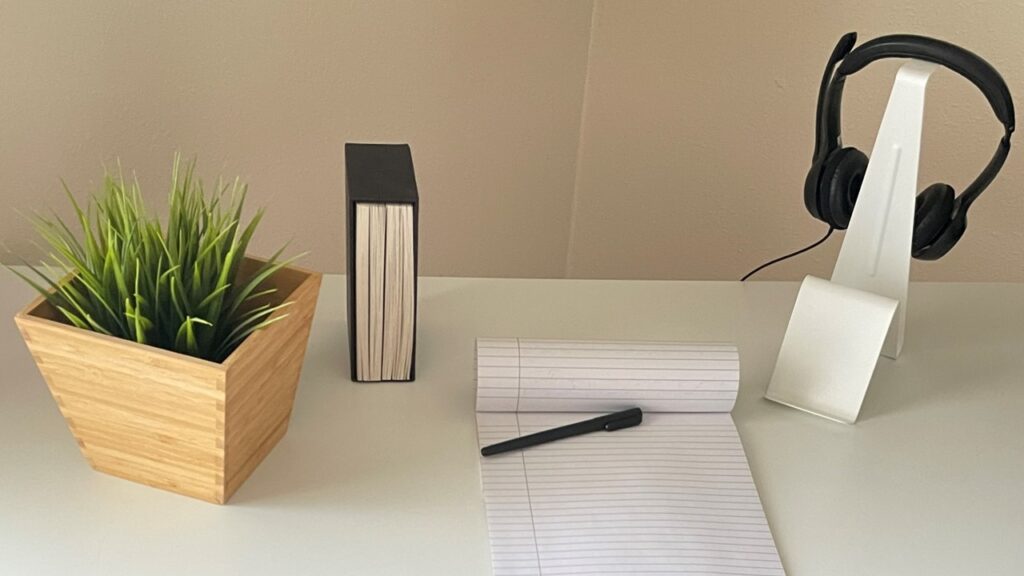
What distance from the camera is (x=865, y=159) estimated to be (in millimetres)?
991

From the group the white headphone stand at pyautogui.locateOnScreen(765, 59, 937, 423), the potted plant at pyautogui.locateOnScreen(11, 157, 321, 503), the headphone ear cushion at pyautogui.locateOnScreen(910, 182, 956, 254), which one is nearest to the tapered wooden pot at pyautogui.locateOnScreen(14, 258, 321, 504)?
the potted plant at pyautogui.locateOnScreen(11, 157, 321, 503)

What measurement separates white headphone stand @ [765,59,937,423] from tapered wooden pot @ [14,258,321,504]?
1.26 ft

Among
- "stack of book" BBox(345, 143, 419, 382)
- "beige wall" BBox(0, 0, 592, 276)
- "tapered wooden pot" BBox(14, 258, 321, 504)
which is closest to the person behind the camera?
"tapered wooden pot" BBox(14, 258, 321, 504)

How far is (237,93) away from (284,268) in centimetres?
58

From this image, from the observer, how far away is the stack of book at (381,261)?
2.81 ft

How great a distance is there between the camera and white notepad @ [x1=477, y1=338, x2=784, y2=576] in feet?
2.58

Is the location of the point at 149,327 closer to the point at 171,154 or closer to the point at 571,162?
the point at 171,154

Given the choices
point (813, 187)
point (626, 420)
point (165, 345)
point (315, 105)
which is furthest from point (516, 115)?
point (165, 345)

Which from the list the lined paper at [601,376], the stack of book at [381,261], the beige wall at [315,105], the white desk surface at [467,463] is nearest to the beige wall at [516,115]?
the beige wall at [315,105]

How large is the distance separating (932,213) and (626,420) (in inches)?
11.9

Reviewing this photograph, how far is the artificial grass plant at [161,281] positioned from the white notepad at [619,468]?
0.64 feet

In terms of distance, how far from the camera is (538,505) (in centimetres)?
82

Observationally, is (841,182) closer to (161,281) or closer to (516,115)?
(161,281)

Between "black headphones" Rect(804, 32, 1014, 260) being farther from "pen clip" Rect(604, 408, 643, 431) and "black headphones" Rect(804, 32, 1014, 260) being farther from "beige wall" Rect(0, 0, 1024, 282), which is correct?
"beige wall" Rect(0, 0, 1024, 282)
